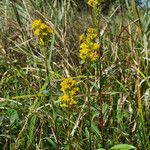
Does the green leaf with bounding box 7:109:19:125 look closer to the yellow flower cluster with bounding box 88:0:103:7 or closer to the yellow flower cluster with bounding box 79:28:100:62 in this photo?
the yellow flower cluster with bounding box 79:28:100:62

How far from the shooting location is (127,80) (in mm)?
2178

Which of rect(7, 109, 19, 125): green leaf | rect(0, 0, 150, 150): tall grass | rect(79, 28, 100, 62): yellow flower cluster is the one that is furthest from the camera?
rect(7, 109, 19, 125): green leaf

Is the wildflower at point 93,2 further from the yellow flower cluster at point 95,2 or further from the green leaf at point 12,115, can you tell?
the green leaf at point 12,115

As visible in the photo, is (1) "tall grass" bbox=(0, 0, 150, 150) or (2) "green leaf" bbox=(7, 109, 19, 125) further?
(2) "green leaf" bbox=(7, 109, 19, 125)

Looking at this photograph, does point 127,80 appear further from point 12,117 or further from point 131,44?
point 12,117

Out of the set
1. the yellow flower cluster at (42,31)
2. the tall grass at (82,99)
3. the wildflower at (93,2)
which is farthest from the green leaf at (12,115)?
the wildflower at (93,2)

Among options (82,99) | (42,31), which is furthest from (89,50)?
(82,99)

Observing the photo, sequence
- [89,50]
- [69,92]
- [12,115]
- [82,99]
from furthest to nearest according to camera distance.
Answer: [82,99], [12,115], [89,50], [69,92]

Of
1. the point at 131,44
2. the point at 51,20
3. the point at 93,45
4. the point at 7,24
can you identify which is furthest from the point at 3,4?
the point at 93,45

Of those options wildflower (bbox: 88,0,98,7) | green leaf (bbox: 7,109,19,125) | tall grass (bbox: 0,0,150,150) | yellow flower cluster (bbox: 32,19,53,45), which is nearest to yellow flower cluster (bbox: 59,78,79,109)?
tall grass (bbox: 0,0,150,150)

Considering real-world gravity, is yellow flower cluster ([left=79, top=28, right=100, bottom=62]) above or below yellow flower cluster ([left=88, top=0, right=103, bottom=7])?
below

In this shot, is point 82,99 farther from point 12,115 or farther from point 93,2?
point 93,2

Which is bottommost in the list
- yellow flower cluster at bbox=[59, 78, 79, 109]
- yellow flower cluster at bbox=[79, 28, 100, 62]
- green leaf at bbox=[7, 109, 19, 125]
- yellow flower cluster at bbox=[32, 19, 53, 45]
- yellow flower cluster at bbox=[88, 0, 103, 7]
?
green leaf at bbox=[7, 109, 19, 125]

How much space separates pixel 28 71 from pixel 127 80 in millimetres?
516
